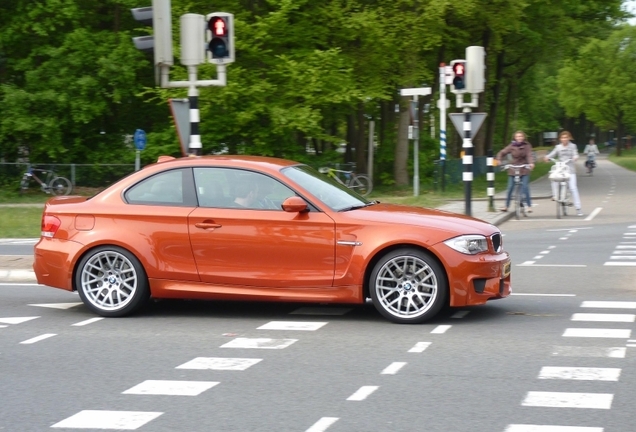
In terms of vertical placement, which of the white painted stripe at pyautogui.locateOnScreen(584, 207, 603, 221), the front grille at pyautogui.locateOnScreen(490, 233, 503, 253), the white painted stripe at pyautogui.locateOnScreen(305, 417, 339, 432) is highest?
the front grille at pyautogui.locateOnScreen(490, 233, 503, 253)

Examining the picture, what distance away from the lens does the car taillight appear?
1021cm

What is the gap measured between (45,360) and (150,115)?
30731 mm

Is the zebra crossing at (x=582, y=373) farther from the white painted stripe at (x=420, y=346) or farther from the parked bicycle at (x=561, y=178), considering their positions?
the parked bicycle at (x=561, y=178)

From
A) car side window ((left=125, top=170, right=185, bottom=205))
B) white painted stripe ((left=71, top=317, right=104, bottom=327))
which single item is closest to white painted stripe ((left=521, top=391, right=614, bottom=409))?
car side window ((left=125, top=170, right=185, bottom=205))

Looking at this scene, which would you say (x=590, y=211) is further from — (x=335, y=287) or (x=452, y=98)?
(x=452, y=98)

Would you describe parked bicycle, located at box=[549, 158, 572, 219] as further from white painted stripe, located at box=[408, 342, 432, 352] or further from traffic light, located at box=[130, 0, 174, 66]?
white painted stripe, located at box=[408, 342, 432, 352]

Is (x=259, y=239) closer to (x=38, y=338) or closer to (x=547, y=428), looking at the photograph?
(x=38, y=338)

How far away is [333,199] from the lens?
32.2 feet

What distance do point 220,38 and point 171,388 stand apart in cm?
841

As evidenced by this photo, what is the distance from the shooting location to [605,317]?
970 centimetres

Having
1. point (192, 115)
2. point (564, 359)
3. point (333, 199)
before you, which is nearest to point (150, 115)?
point (192, 115)

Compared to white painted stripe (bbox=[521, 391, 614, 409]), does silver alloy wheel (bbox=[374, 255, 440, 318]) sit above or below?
above

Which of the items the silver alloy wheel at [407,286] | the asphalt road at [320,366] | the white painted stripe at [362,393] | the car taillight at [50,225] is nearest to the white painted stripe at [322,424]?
the asphalt road at [320,366]

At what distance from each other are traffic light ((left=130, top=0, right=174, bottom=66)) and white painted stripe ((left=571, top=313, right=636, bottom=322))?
6.95 m
